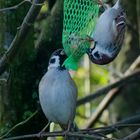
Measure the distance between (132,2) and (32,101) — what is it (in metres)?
3.36

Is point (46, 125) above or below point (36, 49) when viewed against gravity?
below

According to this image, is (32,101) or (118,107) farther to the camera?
(118,107)

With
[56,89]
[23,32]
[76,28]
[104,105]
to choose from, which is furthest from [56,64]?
[104,105]

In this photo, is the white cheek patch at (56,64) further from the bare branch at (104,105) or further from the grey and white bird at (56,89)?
the bare branch at (104,105)

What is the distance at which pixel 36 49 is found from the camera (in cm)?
461

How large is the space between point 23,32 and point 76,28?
1.86ft

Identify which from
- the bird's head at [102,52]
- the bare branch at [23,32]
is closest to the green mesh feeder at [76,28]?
the bird's head at [102,52]

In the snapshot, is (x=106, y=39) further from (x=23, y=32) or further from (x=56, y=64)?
(x=23, y=32)

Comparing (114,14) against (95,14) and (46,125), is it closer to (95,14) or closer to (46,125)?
(95,14)

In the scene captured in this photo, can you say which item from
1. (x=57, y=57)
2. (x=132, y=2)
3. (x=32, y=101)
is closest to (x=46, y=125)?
(x=32, y=101)

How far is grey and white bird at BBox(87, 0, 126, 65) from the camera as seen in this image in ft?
13.4

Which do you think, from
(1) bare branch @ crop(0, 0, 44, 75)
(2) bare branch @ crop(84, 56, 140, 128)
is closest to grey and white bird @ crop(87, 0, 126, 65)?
(1) bare branch @ crop(0, 0, 44, 75)

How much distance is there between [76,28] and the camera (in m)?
4.08

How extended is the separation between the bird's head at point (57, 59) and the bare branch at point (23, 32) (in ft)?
1.47
